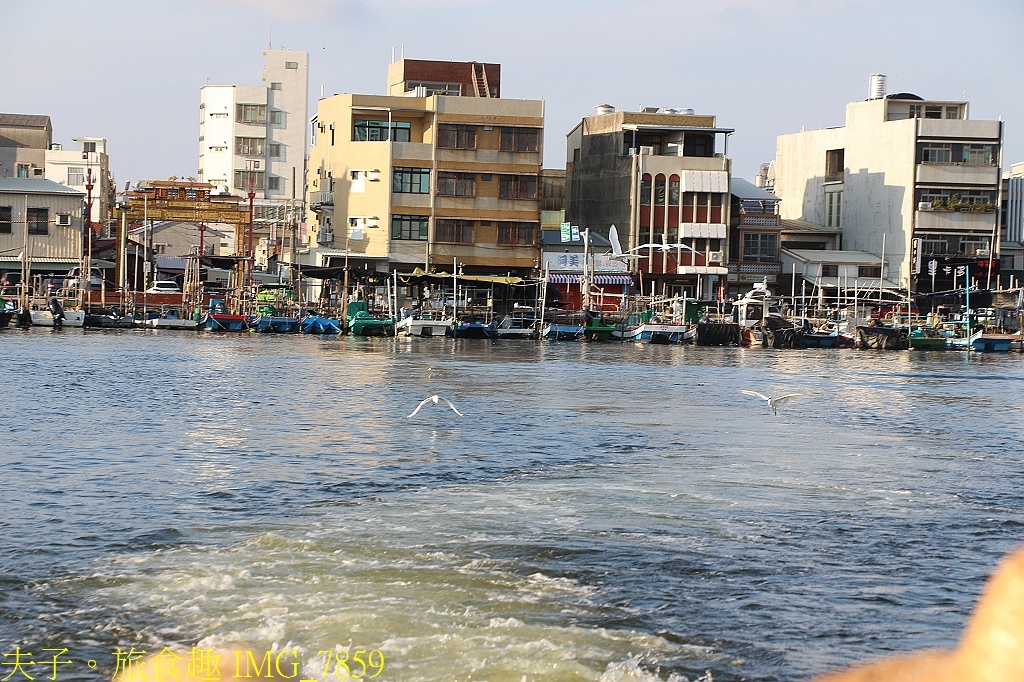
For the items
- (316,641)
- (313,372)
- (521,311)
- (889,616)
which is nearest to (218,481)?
(316,641)

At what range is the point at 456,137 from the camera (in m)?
77.8

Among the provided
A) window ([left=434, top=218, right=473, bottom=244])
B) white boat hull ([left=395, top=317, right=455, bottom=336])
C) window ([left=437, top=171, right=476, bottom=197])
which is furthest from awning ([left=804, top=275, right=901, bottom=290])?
white boat hull ([left=395, top=317, right=455, bottom=336])

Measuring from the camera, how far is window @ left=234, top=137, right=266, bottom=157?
107 metres

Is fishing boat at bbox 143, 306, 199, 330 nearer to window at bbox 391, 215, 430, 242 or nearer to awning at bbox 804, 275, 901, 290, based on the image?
window at bbox 391, 215, 430, 242

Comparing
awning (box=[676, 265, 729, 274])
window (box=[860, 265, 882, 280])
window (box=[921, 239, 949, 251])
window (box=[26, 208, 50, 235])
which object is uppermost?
window (box=[921, 239, 949, 251])

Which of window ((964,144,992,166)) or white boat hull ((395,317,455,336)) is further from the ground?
window ((964,144,992,166))

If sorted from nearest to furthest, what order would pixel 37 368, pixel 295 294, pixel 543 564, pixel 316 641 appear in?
1. pixel 316 641
2. pixel 543 564
3. pixel 37 368
4. pixel 295 294

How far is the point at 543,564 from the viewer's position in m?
12.9

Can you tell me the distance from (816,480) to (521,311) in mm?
55363

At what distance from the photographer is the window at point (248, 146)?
107 metres

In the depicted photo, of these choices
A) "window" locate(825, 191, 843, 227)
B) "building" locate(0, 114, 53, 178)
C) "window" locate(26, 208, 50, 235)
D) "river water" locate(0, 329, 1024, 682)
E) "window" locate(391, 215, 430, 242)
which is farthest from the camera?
"window" locate(825, 191, 843, 227)

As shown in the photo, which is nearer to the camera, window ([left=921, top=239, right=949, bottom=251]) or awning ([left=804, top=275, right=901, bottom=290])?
awning ([left=804, top=275, right=901, bottom=290])

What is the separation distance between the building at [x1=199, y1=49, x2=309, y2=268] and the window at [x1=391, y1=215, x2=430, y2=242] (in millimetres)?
29478

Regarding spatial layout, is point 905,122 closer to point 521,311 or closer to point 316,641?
point 521,311
